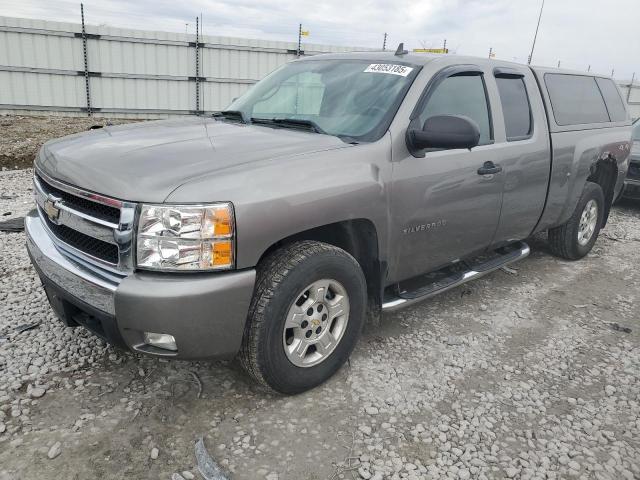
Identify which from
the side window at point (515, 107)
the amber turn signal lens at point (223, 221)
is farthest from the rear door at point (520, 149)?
the amber turn signal lens at point (223, 221)

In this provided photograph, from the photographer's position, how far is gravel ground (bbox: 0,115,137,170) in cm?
866

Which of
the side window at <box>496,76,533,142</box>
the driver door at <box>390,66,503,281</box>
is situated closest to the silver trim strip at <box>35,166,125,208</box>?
the driver door at <box>390,66,503,281</box>

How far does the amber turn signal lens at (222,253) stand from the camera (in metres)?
2.28

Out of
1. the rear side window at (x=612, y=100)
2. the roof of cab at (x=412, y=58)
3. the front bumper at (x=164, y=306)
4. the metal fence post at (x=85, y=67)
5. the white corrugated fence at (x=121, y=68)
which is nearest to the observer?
the front bumper at (x=164, y=306)

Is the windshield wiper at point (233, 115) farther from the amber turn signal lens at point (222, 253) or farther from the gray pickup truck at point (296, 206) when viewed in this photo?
the amber turn signal lens at point (222, 253)

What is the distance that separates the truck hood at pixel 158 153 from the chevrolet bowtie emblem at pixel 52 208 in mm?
121

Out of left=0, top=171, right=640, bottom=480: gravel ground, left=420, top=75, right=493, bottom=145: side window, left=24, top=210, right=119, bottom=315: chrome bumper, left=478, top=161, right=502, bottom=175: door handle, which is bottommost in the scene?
left=0, top=171, right=640, bottom=480: gravel ground

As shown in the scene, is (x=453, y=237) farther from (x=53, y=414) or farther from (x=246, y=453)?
(x=53, y=414)

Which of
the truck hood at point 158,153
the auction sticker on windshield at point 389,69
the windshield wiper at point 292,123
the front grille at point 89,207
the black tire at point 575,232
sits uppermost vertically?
Answer: the auction sticker on windshield at point 389,69

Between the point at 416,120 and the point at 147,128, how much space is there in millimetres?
1691

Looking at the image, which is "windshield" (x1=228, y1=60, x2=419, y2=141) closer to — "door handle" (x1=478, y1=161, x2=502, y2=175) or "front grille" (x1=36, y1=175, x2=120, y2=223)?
"door handle" (x1=478, y1=161, x2=502, y2=175)

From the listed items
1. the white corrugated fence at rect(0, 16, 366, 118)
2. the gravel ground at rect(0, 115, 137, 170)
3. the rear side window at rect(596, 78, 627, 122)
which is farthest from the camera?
the white corrugated fence at rect(0, 16, 366, 118)

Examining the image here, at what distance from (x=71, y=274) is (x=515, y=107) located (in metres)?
3.38

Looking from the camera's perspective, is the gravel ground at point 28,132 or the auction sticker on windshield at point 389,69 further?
the gravel ground at point 28,132
